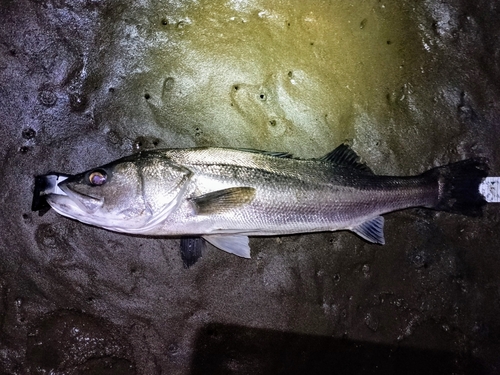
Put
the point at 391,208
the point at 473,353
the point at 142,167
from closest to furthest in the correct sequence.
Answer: the point at 142,167, the point at 391,208, the point at 473,353

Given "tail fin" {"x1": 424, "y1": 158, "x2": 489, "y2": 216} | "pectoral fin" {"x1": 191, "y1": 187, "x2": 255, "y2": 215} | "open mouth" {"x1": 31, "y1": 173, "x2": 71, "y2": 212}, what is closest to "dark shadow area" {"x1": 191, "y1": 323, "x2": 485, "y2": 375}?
"pectoral fin" {"x1": 191, "y1": 187, "x2": 255, "y2": 215}

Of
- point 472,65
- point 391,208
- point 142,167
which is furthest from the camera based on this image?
point 472,65

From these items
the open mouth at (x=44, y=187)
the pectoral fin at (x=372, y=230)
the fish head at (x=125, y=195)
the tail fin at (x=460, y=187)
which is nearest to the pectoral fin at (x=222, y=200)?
the fish head at (x=125, y=195)

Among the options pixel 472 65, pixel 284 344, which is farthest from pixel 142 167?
pixel 472 65

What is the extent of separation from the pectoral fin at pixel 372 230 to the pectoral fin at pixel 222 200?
115 centimetres

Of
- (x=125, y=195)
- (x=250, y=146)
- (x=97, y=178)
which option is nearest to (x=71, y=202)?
(x=97, y=178)

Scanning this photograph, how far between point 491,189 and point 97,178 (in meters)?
3.96

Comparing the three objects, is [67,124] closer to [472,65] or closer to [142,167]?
[142,167]

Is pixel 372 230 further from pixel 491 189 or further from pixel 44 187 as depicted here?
pixel 44 187

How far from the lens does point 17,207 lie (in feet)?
11.0

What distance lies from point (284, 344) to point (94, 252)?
2.06 meters

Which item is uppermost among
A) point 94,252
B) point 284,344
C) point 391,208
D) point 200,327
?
point 391,208

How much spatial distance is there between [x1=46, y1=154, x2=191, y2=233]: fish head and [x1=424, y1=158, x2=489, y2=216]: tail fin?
2.48 meters

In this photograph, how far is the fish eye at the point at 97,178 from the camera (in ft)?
9.45
